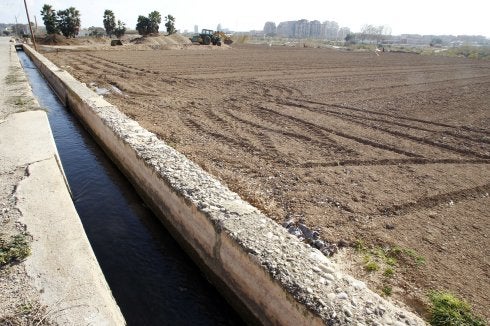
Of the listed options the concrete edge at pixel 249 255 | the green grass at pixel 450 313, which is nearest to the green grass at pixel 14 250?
the concrete edge at pixel 249 255

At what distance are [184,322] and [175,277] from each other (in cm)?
89

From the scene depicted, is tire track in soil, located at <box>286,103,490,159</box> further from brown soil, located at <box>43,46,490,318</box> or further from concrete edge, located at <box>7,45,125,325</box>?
concrete edge, located at <box>7,45,125,325</box>

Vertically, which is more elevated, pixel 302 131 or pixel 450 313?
pixel 302 131

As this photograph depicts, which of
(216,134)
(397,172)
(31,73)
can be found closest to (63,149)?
(216,134)

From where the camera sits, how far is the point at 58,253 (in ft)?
14.4

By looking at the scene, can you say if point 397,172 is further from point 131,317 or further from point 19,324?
point 19,324

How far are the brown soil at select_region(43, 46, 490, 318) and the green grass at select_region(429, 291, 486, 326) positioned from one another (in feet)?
0.54

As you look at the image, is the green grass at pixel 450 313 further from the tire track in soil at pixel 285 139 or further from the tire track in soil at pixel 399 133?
the tire track in soil at pixel 399 133

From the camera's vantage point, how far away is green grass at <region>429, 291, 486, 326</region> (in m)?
3.79

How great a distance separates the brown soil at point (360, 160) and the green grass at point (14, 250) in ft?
11.8

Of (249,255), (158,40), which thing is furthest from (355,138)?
(158,40)

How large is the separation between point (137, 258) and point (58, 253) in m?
1.33

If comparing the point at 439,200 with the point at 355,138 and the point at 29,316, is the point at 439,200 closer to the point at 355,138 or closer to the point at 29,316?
the point at 355,138

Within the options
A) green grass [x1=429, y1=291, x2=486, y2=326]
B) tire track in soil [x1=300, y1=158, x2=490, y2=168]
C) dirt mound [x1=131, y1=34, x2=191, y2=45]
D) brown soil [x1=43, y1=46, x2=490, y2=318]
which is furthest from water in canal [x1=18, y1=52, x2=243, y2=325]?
dirt mound [x1=131, y1=34, x2=191, y2=45]
